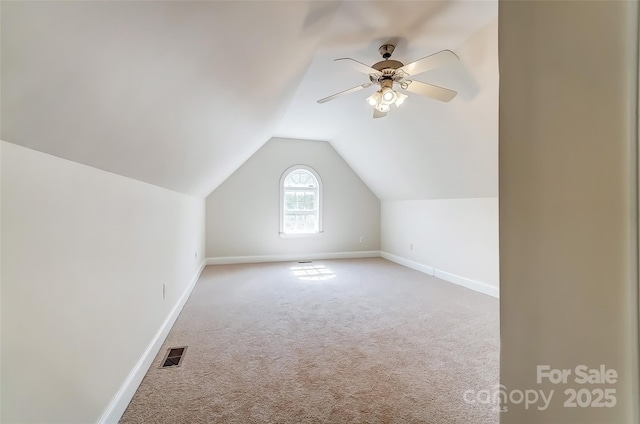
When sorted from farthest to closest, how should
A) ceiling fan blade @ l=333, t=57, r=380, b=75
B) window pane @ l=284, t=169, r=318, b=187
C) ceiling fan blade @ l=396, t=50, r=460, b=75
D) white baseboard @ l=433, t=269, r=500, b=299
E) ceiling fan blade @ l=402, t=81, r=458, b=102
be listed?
window pane @ l=284, t=169, r=318, b=187 < white baseboard @ l=433, t=269, r=500, b=299 < ceiling fan blade @ l=402, t=81, r=458, b=102 < ceiling fan blade @ l=333, t=57, r=380, b=75 < ceiling fan blade @ l=396, t=50, r=460, b=75

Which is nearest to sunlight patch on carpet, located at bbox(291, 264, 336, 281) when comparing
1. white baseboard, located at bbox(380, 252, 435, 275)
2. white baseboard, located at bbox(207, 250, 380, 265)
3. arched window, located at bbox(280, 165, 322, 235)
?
white baseboard, located at bbox(207, 250, 380, 265)

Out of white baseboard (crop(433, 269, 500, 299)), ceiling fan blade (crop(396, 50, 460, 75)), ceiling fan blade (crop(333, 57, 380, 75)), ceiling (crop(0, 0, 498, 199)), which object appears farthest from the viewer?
white baseboard (crop(433, 269, 500, 299))

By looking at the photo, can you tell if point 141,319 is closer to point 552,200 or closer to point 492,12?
point 552,200

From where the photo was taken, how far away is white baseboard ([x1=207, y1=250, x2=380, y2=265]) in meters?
5.44

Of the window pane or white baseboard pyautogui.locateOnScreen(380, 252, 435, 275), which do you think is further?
the window pane

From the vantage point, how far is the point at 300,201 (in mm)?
Answer: 5973

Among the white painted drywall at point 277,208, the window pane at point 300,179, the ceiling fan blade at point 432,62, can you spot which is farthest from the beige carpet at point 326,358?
the window pane at point 300,179

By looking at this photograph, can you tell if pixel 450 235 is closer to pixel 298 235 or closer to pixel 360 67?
pixel 298 235

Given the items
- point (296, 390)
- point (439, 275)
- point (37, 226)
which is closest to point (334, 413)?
point (296, 390)

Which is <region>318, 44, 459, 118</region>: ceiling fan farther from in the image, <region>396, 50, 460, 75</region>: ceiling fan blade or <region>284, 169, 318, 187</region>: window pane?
<region>284, 169, 318, 187</region>: window pane

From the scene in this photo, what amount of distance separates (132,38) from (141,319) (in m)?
1.67

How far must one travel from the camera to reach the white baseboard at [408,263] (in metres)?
4.85

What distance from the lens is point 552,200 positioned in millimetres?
472

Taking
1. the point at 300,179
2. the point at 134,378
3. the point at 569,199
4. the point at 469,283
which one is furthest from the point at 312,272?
the point at 569,199
